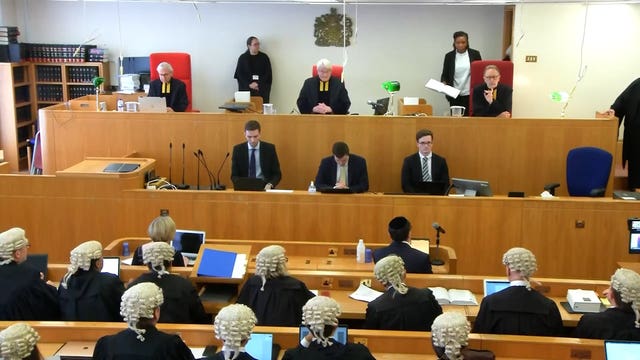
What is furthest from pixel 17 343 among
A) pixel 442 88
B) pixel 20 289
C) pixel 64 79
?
pixel 64 79

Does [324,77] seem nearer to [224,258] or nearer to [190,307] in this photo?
[224,258]

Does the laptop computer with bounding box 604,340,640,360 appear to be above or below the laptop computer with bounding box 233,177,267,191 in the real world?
below

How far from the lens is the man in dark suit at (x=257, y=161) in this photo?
328 inches

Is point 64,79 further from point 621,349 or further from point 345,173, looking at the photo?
point 621,349

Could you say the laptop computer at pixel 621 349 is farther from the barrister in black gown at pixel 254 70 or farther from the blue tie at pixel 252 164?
the barrister in black gown at pixel 254 70

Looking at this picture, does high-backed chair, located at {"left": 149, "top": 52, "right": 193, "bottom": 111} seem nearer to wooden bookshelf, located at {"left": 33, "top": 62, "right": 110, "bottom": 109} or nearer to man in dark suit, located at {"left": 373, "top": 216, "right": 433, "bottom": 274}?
wooden bookshelf, located at {"left": 33, "top": 62, "right": 110, "bottom": 109}

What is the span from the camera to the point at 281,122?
28.6 feet

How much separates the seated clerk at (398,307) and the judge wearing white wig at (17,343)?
209 centimetres

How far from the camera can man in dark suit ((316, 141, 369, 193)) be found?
8.05 m

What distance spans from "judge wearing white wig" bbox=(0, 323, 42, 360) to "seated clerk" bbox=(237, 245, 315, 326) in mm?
1698

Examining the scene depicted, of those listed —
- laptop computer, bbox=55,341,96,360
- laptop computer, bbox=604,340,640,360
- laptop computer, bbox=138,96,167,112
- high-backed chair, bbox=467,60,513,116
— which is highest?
high-backed chair, bbox=467,60,513,116

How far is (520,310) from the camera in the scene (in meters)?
4.64

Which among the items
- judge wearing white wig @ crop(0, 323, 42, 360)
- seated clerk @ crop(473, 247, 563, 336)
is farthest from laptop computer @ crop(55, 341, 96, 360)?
seated clerk @ crop(473, 247, 563, 336)

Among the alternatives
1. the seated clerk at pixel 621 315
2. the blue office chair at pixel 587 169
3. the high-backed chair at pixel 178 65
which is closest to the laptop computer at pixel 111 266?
the seated clerk at pixel 621 315
